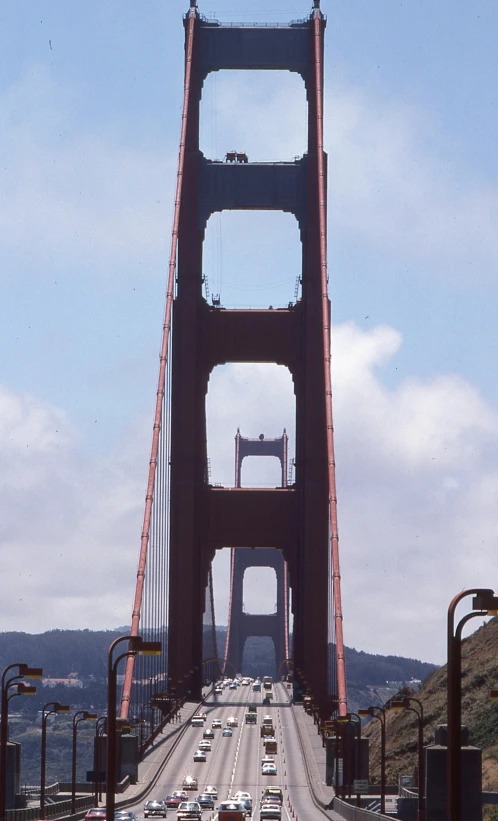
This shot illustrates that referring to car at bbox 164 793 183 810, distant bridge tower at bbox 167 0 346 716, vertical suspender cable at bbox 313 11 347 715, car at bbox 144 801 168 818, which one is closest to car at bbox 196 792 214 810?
car at bbox 164 793 183 810

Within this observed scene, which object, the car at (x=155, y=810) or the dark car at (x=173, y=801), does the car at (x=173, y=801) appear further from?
the car at (x=155, y=810)

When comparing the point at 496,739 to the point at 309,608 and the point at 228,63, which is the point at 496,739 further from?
the point at 228,63

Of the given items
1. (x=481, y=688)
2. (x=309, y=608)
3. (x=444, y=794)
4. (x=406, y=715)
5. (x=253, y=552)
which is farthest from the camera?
(x=253, y=552)

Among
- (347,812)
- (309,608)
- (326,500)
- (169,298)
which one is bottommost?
(347,812)

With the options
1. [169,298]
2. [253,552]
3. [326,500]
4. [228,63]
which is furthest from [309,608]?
[253,552]

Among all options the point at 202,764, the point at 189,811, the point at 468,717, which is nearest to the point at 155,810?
the point at 189,811
